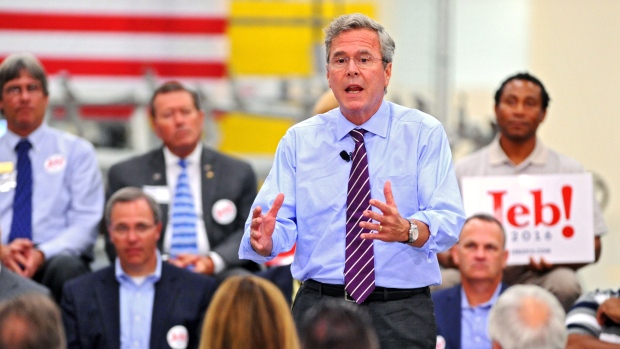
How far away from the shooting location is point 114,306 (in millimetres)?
4848

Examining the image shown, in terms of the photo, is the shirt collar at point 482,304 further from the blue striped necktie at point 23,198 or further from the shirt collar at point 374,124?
the blue striped necktie at point 23,198

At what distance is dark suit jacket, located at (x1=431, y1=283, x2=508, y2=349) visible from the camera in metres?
4.79

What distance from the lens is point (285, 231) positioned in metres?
3.42

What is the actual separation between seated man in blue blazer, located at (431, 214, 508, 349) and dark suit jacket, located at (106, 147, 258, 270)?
1054mm

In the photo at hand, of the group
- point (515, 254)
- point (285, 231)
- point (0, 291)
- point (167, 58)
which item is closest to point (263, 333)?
point (285, 231)

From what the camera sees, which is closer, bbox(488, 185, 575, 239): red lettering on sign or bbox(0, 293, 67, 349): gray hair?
bbox(0, 293, 67, 349): gray hair

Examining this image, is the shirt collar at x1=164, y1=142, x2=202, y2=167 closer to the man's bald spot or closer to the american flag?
the man's bald spot

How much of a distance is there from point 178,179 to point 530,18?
6671 mm

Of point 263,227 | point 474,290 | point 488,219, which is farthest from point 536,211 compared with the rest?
point 263,227

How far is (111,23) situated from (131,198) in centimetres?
436

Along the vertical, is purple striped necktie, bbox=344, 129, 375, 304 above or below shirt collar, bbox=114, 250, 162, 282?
above

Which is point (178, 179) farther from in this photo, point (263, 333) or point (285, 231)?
point (263, 333)

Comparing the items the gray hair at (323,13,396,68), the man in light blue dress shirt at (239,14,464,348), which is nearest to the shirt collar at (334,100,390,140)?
the man in light blue dress shirt at (239,14,464,348)

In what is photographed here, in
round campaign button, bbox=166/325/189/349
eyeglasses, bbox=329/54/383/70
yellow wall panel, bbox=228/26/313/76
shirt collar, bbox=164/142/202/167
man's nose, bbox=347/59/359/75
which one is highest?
yellow wall panel, bbox=228/26/313/76
